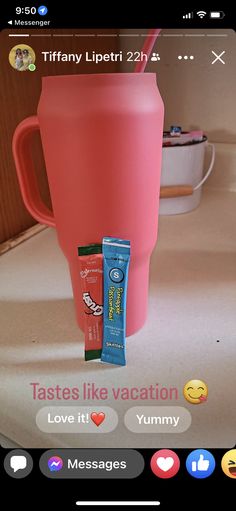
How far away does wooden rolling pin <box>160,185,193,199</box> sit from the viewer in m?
0.57

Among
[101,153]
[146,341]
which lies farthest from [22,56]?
[146,341]

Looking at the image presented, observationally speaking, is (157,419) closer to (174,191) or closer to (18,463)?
(18,463)

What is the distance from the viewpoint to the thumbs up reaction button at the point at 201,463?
25cm

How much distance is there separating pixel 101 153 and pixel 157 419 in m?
0.18

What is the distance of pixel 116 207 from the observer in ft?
0.94

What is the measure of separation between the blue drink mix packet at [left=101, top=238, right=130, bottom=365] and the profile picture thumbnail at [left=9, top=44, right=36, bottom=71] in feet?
0.57

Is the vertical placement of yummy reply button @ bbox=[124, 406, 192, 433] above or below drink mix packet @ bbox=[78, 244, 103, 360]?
below

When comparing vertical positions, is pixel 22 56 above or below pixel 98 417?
above

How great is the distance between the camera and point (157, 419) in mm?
263

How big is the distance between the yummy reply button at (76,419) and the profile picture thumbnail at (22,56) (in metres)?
A: 0.28

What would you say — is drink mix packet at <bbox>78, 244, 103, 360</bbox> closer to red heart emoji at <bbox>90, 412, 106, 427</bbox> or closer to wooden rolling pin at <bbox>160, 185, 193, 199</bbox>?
red heart emoji at <bbox>90, 412, 106, 427</bbox>

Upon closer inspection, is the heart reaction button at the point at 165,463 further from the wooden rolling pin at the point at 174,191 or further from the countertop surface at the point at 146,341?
the wooden rolling pin at the point at 174,191

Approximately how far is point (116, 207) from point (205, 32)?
0.16 m
